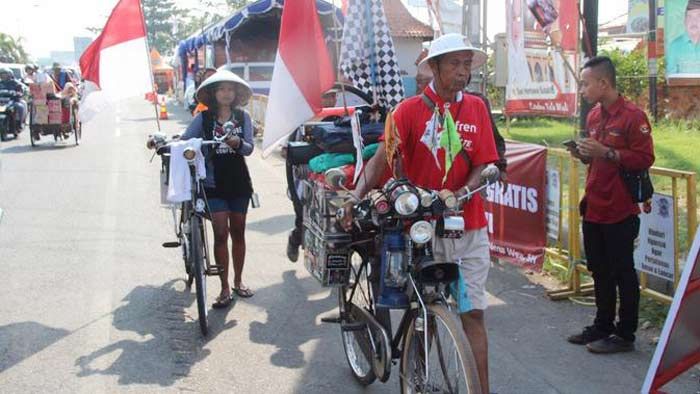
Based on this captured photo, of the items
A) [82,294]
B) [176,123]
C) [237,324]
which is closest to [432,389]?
[237,324]

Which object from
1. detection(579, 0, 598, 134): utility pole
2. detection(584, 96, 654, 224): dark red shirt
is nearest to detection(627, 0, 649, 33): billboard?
detection(579, 0, 598, 134): utility pole

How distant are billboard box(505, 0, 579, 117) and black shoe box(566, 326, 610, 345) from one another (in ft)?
13.8

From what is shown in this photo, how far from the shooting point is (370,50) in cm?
537

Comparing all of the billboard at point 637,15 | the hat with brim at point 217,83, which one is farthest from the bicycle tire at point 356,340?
the billboard at point 637,15

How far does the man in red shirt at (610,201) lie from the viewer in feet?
16.4

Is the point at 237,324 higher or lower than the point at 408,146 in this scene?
lower

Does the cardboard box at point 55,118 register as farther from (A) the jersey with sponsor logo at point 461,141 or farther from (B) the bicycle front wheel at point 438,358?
(B) the bicycle front wheel at point 438,358

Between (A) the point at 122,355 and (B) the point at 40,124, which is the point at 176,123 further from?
(A) the point at 122,355

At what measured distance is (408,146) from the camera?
406 centimetres

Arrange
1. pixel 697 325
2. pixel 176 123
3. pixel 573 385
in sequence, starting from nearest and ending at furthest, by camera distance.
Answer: pixel 697 325 < pixel 573 385 < pixel 176 123

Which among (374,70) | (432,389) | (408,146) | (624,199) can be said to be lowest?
(432,389)

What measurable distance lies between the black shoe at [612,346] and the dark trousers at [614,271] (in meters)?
0.04

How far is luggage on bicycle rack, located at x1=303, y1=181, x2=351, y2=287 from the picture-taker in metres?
4.52

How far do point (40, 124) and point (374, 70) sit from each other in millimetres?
14913
